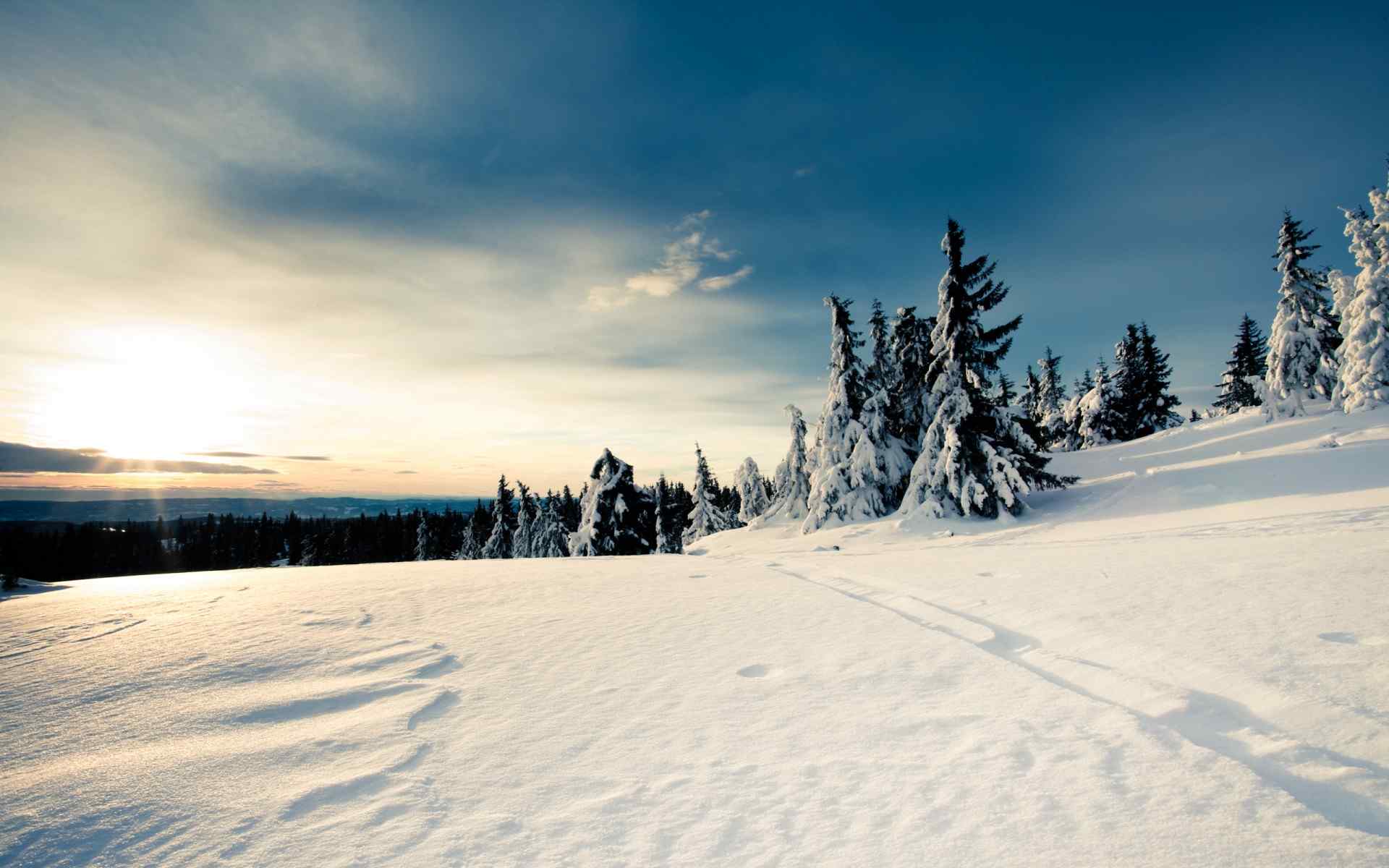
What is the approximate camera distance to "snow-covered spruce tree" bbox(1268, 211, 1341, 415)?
2644 centimetres

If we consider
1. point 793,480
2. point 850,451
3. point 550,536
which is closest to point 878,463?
point 850,451

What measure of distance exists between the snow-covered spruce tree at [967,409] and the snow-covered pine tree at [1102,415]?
103ft

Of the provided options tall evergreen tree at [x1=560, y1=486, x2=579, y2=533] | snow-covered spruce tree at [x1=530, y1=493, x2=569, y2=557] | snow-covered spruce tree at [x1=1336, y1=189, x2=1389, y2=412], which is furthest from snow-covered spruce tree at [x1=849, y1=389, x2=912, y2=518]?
tall evergreen tree at [x1=560, y1=486, x2=579, y2=533]

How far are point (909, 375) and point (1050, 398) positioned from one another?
43951 millimetres

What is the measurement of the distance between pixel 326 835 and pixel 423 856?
0.60m

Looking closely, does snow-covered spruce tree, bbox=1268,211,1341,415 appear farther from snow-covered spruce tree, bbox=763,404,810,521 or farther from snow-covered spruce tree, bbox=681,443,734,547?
snow-covered spruce tree, bbox=681,443,734,547

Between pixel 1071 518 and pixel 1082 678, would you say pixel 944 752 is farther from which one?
pixel 1071 518

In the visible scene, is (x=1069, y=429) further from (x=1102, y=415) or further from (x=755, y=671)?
(x=755, y=671)

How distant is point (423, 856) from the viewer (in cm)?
238

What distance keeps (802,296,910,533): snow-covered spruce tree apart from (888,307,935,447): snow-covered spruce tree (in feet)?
3.86

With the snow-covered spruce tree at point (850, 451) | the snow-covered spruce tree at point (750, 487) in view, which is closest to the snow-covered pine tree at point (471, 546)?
the snow-covered spruce tree at point (750, 487)

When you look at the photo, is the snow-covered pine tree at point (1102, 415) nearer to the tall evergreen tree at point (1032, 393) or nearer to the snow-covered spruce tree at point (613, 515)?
the tall evergreen tree at point (1032, 393)

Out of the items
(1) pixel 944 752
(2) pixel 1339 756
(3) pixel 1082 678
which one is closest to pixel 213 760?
(1) pixel 944 752

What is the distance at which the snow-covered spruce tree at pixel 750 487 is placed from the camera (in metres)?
51.7
